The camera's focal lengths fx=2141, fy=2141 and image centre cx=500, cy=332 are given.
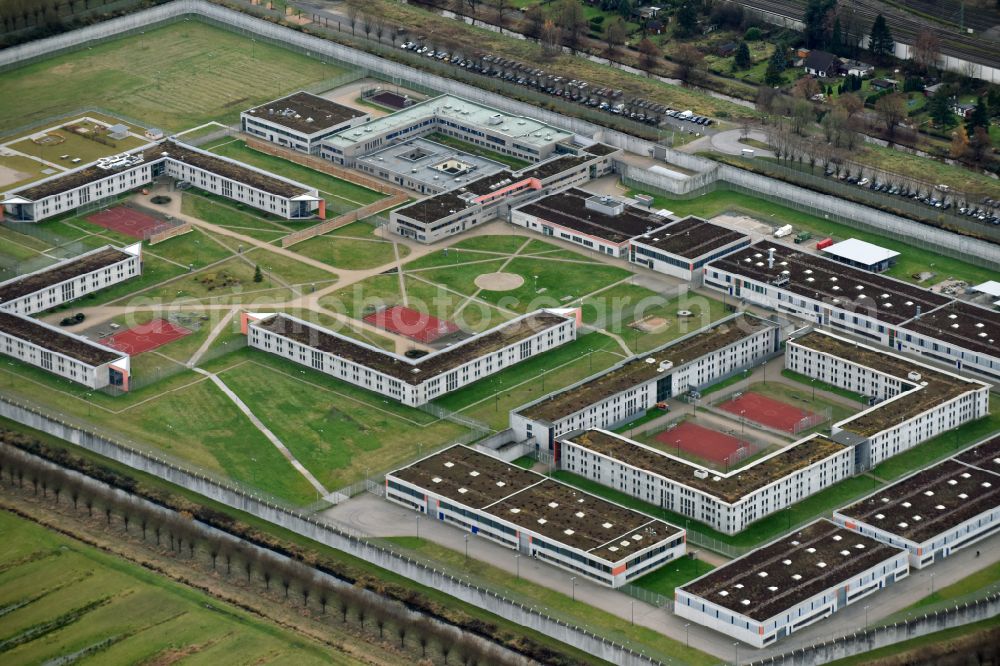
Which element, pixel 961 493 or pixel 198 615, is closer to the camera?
pixel 198 615

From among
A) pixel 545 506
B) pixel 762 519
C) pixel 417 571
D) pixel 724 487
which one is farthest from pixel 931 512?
pixel 417 571

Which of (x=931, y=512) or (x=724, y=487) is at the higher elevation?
(x=931, y=512)

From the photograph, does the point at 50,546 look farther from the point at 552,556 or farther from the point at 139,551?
the point at 552,556

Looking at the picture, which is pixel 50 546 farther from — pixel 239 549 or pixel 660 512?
pixel 660 512

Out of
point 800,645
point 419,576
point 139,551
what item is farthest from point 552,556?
point 139,551

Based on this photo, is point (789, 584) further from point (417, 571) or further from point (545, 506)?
point (417, 571)

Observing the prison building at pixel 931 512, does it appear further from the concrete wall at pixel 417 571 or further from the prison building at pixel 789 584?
the concrete wall at pixel 417 571

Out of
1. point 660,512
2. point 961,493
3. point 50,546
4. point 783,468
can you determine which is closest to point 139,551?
point 50,546
